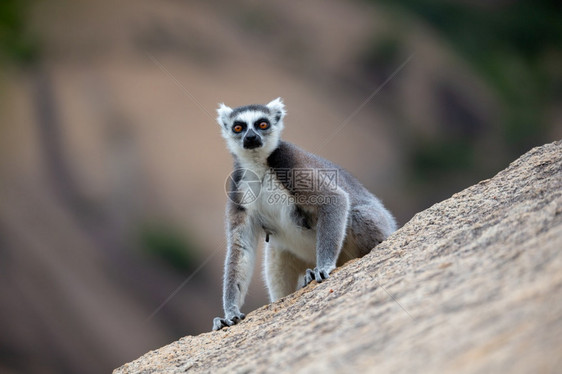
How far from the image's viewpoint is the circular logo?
414 cm

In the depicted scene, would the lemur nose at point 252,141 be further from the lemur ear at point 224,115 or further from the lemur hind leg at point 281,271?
the lemur hind leg at point 281,271

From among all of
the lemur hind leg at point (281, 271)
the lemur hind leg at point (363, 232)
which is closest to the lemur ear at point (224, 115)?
the lemur hind leg at point (281, 271)

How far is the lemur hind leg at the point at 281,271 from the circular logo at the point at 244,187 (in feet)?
1.54

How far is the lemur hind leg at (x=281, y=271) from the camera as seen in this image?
4395 millimetres

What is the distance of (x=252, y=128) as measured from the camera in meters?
4.36

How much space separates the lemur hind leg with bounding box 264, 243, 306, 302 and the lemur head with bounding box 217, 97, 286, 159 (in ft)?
2.34

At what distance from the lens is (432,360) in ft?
5.00

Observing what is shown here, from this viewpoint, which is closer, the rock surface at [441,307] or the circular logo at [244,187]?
the rock surface at [441,307]

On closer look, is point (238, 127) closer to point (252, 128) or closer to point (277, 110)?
point (252, 128)

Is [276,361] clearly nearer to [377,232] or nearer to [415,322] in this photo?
[415,322]

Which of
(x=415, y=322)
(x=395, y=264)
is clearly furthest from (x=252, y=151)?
(x=415, y=322)

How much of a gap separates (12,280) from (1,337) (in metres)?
0.86

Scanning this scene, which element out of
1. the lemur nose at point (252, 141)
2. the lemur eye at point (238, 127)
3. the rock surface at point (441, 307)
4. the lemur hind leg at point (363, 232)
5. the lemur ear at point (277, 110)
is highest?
the lemur ear at point (277, 110)

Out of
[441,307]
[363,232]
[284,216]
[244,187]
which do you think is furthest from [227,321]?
[441,307]
